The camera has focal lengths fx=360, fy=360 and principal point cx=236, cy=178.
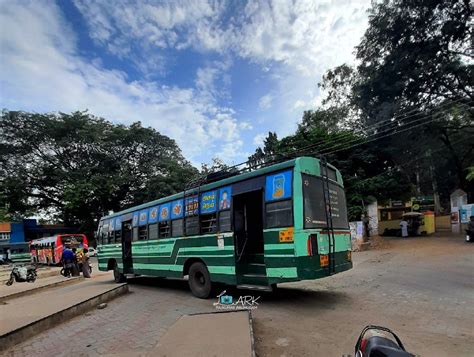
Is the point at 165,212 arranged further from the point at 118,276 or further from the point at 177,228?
the point at 118,276

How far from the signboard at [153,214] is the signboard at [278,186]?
481 centimetres

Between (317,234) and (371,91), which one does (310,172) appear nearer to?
(317,234)

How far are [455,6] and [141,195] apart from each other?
104 ft

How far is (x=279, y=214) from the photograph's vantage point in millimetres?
7180

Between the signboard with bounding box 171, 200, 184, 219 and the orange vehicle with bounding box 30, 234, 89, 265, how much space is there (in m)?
19.5

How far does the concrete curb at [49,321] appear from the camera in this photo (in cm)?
580

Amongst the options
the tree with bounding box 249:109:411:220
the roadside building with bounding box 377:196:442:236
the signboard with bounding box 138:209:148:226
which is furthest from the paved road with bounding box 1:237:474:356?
the roadside building with bounding box 377:196:442:236

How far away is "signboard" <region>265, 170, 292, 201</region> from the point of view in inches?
279

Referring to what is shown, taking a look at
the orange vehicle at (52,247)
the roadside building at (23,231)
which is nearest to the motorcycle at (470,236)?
the orange vehicle at (52,247)

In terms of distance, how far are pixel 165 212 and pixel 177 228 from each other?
88 centimetres

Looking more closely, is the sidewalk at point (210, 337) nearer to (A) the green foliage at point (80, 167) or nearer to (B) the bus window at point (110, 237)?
(B) the bus window at point (110, 237)

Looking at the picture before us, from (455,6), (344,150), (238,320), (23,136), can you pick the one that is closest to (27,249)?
(23,136)

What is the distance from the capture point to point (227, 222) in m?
8.34

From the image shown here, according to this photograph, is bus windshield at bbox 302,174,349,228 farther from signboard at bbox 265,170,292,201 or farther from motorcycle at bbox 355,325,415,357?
motorcycle at bbox 355,325,415,357
